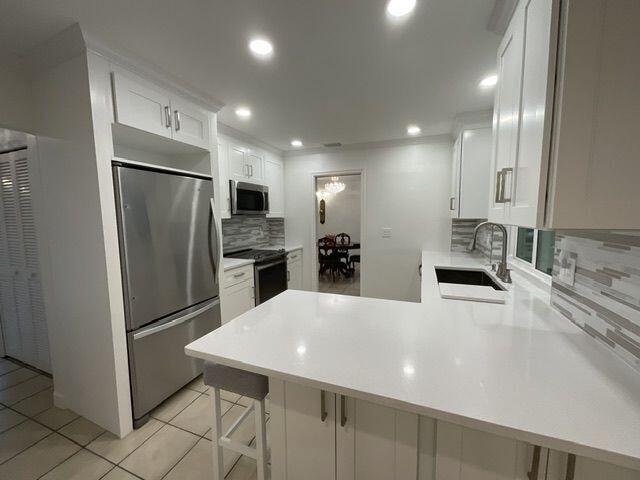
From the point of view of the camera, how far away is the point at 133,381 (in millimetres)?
1639

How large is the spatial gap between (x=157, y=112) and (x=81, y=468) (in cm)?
217

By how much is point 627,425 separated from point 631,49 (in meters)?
0.88

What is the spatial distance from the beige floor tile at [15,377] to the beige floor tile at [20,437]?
69 centimetres

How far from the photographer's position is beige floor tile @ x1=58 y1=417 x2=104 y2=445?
5.27 feet

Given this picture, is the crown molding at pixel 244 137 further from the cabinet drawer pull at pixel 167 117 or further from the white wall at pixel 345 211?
the white wall at pixel 345 211

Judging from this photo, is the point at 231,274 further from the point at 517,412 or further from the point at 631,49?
the point at 631,49

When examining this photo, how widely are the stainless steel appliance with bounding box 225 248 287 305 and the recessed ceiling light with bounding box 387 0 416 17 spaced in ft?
7.76

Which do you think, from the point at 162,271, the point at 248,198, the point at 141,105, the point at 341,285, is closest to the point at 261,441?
the point at 162,271

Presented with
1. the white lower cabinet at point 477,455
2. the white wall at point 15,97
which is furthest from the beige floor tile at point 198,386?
the white wall at point 15,97

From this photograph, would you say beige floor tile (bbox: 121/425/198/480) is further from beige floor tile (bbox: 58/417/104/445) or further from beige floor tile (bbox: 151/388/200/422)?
beige floor tile (bbox: 58/417/104/445)

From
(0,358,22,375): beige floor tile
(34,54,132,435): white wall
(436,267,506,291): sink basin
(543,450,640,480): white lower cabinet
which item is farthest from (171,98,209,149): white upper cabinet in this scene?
(0,358,22,375): beige floor tile

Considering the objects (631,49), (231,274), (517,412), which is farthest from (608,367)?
(231,274)

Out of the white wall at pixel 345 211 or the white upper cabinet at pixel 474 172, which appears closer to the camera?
the white upper cabinet at pixel 474 172

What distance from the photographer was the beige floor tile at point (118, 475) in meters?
1.37
